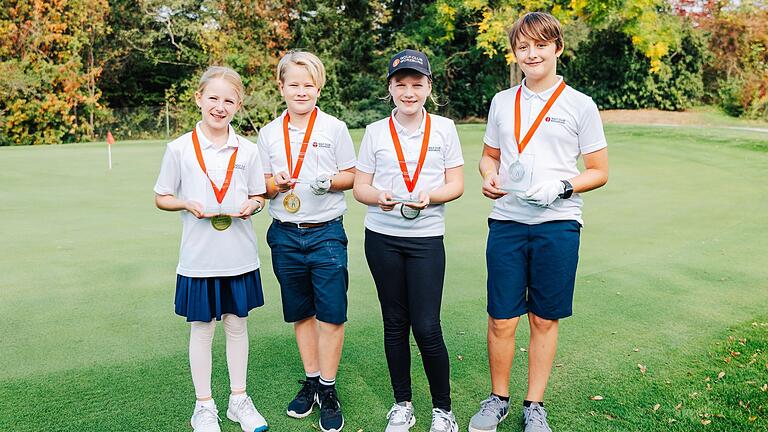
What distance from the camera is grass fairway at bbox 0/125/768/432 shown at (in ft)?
10.6

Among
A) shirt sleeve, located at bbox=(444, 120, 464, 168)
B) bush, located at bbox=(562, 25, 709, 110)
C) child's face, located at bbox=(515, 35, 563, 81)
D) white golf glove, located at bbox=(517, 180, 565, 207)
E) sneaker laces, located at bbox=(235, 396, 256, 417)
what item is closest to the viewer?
white golf glove, located at bbox=(517, 180, 565, 207)


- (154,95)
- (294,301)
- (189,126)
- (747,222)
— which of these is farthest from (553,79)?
(154,95)

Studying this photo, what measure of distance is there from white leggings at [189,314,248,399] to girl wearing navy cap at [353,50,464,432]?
72cm

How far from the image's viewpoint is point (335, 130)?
3.21 meters

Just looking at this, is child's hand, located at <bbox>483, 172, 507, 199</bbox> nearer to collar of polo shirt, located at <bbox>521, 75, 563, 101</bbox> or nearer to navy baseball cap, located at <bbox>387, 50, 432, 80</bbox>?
collar of polo shirt, located at <bbox>521, 75, 563, 101</bbox>

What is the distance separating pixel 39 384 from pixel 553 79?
2941 millimetres

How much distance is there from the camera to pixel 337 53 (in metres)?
29.8

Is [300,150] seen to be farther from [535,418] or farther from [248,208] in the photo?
[535,418]

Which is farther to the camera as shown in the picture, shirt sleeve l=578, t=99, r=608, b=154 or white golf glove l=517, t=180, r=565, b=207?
shirt sleeve l=578, t=99, r=608, b=154

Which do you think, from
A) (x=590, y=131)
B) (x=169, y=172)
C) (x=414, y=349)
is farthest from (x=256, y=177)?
(x=414, y=349)

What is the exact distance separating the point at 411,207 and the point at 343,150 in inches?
21.6

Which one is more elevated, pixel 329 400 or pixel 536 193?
pixel 536 193

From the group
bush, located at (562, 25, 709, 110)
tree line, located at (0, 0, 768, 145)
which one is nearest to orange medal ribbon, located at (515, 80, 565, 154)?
tree line, located at (0, 0, 768, 145)

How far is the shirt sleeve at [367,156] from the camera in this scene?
301 cm
